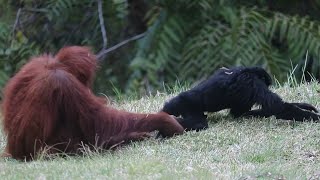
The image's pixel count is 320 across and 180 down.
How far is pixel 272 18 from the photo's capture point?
10508mm

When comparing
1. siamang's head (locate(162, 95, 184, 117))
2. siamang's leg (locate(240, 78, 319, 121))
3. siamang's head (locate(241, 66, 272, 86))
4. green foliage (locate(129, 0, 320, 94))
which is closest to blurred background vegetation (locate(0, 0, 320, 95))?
green foliage (locate(129, 0, 320, 94))

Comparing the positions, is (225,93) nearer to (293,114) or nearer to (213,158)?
(293,114)

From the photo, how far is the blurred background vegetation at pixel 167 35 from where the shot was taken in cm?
1006

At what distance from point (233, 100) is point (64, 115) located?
3.89 feet

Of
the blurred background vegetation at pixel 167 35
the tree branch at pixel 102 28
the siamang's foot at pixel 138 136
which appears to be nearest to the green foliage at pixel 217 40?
the blurred background vegetation at pixel 167 35

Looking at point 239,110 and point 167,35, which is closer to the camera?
point 239,110

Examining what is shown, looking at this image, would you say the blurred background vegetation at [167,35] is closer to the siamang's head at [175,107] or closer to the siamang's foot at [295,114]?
the siamang's head at [175,107]

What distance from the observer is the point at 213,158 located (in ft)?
17.7

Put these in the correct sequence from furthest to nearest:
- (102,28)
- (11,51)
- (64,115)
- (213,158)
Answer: (102,28) < (11,51) < (64,115) < (213,158)

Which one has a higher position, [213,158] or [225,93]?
[225,93]

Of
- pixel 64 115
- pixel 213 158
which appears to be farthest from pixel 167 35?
pixel 213 158

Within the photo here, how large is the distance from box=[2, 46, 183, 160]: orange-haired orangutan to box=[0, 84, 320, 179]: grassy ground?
0.10m

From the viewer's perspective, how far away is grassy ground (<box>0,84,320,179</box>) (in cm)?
501

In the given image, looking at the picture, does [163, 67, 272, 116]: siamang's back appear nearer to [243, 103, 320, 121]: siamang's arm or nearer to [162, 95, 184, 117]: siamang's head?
[162, 95, 184, 117]: siamang's head
